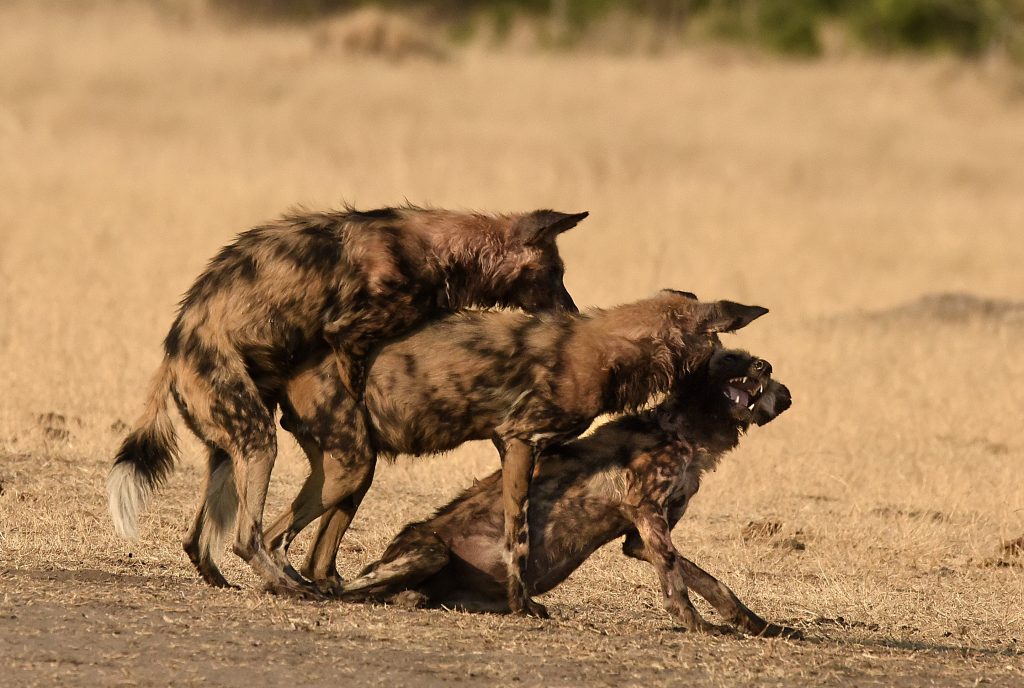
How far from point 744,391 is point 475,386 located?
0.93m

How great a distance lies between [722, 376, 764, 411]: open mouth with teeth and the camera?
6.03m

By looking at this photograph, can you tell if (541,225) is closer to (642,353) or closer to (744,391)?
(642,353)

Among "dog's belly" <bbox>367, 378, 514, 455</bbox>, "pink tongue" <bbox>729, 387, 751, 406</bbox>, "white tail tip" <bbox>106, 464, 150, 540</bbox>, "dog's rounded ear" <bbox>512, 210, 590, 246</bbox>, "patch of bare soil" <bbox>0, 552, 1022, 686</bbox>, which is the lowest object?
"patch of bare soil" <bbox>0, 552, 1022, 686</bbox>

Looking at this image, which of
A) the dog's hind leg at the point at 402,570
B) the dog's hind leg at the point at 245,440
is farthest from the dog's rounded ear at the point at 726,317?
the dog's hind leg at the point at 245,440

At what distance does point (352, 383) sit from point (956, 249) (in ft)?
37.1

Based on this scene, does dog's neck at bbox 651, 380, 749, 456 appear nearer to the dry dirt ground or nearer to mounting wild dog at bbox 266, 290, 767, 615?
mounting wild dog at bbox 266, 290, 767, 615

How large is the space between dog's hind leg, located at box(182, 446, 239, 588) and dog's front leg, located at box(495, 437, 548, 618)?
97 cm

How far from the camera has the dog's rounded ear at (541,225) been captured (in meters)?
6.63

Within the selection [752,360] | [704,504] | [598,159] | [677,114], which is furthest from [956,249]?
[752,360]

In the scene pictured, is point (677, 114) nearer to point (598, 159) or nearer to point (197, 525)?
point (598, 159)

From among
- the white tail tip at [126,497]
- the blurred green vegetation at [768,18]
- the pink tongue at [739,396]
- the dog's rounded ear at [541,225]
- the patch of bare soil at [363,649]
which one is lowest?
the patch of bare soil at [363,649]

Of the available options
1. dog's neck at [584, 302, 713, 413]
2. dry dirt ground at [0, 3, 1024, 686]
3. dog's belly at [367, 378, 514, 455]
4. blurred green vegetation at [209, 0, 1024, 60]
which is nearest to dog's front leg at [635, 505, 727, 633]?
dry dirt ground at [0, 3, 1024, 686]

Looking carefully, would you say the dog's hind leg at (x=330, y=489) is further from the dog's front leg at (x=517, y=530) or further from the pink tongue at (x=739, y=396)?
the pink tongue at (x=739, y=396)

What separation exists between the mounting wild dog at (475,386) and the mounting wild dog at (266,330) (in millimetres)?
84
